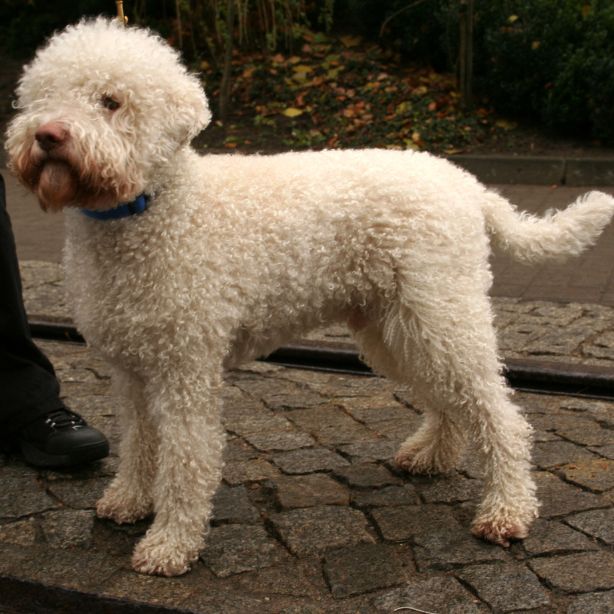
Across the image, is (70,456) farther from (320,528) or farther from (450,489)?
(450,489)

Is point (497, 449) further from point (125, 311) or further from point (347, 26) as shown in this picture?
point (347, 26)

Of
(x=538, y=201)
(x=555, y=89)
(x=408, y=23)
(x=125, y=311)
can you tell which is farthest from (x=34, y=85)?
(x=408, y=23)

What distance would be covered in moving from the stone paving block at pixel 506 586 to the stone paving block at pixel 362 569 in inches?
8.7

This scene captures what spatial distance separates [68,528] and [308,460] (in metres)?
1.03

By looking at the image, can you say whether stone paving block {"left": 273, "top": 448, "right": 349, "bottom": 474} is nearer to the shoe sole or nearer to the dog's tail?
the shoe sole

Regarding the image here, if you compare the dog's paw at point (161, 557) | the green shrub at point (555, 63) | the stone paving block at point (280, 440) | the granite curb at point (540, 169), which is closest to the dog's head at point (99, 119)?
the dog's paw at point (161, 557)

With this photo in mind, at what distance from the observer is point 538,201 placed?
875 cm

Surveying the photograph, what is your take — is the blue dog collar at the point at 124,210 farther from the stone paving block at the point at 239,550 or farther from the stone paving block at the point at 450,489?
the stone paving block at the point at 450,489

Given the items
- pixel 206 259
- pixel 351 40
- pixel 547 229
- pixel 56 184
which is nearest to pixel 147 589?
pixel 206 259

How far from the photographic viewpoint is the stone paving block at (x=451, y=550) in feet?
11.1

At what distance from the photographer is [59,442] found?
4152 millimetres

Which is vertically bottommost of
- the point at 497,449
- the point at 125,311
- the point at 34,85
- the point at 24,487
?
the point at 24,487

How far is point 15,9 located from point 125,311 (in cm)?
1197

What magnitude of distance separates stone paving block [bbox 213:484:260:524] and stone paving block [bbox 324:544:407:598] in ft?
1.34
